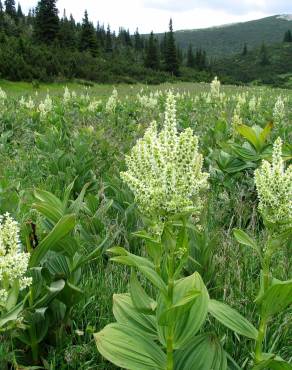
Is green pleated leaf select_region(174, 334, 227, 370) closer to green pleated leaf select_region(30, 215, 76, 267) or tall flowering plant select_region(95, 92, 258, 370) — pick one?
tall flowering plant select_region(95, 92, 258, 370)

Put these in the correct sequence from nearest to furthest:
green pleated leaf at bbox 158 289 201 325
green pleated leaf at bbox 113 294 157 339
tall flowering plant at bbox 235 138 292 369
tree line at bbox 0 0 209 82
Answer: green pleated leaf at bbox 158 289 201 325
tall flowering plant at bbox 235 138 292 369
green pleated leaf at bbox 113 294 157 339
tree line at bbox 0 0 209 82

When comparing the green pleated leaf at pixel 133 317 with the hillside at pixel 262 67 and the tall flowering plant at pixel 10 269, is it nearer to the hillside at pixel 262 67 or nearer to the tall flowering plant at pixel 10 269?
the tall flowering plant at pixel 10 269

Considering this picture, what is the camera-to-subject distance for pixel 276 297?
235 cm

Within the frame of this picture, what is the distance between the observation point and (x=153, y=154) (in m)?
2.30

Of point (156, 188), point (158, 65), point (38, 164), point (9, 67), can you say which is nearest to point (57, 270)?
point (156, 188)

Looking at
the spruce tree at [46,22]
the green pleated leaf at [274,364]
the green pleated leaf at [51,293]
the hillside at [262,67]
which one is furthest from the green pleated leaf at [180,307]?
the hillside at [262,67]

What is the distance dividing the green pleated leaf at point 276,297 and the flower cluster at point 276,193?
387 millimetres

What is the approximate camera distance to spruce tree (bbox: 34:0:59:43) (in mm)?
63750

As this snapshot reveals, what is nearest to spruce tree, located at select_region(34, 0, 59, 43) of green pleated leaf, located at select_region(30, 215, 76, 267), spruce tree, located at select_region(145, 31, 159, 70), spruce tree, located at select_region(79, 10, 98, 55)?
spruce tree, located at select_region(79, 10, 98, 55)

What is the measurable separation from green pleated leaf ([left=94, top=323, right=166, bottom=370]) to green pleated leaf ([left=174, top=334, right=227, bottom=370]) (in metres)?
0.12

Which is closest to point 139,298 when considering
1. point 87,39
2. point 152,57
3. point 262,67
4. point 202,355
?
point 202,355

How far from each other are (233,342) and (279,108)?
27.3 feet

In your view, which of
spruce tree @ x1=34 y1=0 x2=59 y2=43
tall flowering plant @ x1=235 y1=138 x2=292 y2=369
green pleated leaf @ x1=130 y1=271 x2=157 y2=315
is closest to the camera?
tall flowering plant @ x1=235 y1=138 x2=292 y2=369

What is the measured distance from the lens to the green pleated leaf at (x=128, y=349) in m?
2.39
